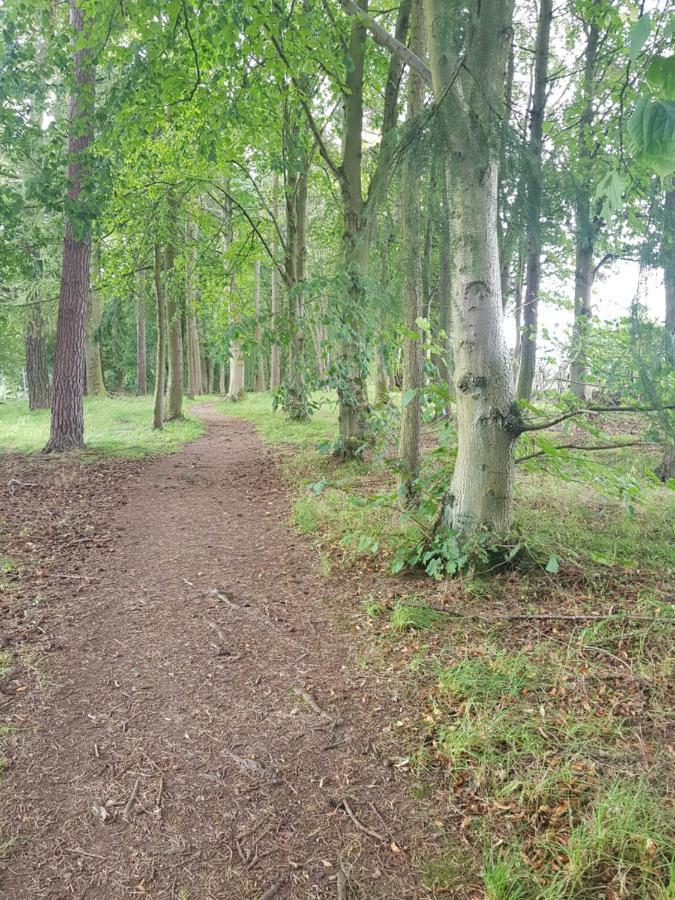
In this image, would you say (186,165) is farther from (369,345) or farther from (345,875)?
(345,875)

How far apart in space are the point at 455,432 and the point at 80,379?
7.59 meters

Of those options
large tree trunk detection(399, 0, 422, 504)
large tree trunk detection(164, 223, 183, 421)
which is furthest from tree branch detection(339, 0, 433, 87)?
large tree trunk detection(164, 223, 183, 421)

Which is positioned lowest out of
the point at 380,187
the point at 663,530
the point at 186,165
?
the point at 663,530

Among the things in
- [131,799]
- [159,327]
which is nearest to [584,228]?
[131,799]

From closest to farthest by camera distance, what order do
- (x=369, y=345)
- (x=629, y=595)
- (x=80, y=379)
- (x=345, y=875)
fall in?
(x=345, y=875) → (x=629, y=595) → (x=369, y=345) → (x=80, y=379)

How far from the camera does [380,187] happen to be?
12.2 ft

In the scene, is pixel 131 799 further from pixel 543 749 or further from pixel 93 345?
pixel 93 345

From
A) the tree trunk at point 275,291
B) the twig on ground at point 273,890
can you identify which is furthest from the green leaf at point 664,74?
the tree trunk at point 275,291

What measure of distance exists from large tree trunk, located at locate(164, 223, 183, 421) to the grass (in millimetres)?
513

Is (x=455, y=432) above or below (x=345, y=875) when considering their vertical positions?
above

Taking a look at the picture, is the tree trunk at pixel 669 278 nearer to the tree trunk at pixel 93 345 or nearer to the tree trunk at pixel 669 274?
the tree trunk at pixel 669 274

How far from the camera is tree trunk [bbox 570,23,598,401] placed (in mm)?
3406

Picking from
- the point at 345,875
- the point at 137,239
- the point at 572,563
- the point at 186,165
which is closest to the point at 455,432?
the point at 572,563

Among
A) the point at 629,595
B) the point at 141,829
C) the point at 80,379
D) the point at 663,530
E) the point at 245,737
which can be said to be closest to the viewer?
the point at 141,829
